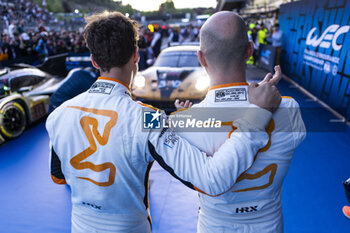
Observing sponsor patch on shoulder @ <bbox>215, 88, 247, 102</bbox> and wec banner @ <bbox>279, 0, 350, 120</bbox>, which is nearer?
sponsor patch on shoulder @ <bbox>215, 88, 247, 102</bbox>

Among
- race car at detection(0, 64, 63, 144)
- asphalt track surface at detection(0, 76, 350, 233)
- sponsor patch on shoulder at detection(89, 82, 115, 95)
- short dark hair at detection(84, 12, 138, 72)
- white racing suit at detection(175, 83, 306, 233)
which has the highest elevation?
short dark hair at detection(84, 12, 138, 72)

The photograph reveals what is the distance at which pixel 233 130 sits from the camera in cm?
103

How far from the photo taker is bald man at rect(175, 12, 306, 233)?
1040mm

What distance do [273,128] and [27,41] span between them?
14418mm

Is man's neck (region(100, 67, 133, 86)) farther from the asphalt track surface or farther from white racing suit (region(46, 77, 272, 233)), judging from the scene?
the asphalt track surface

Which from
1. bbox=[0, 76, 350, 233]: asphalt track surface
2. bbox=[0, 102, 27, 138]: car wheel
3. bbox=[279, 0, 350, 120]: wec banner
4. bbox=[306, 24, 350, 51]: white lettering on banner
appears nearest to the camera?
bbox=[0, 76, 350, 233]: asphalt track surface

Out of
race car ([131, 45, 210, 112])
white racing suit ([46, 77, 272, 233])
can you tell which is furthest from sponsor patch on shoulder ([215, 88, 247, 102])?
race car ([131, 45, 210, 112])

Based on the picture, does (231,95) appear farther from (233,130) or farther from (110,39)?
(110,39)

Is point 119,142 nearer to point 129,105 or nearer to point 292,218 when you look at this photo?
point 129,105

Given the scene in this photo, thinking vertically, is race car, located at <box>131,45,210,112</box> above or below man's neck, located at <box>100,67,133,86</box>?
below

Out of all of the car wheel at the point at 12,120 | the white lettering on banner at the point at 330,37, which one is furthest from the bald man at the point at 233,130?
the white lettering on banner at the point at 330,37

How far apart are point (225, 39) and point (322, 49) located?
6432 millimetres

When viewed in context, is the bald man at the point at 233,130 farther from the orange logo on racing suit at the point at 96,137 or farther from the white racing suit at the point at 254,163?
the orange logo on racing suit at the point at 96,137

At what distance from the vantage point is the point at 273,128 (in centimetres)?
104
